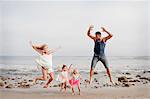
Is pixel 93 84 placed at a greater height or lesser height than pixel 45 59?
lesser

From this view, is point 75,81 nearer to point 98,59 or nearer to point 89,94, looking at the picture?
point 89,94

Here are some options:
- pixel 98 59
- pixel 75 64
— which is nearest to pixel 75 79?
pixel 75 64

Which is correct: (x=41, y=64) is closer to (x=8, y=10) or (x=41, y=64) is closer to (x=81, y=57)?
(x=81, y=57)

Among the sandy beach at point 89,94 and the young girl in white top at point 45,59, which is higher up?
the young girl in white top at point 45,59

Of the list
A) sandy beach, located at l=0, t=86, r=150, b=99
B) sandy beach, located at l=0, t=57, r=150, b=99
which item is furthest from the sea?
sandy beach, located at l=0, t=86, r=150, b=99

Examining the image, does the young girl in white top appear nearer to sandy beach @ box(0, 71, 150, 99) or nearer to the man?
sandy beach @ box(0, 71, 150, 99)

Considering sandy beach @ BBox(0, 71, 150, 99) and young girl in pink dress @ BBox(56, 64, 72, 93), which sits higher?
young girl in pink dress @ BBox(56, 64, 72, 93)

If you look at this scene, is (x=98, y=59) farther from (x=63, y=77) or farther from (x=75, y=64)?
(x=63, y=77)

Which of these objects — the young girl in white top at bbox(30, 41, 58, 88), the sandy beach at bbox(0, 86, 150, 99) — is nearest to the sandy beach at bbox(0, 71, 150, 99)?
the sandy beach at bbox(0, 86, 150, 99)

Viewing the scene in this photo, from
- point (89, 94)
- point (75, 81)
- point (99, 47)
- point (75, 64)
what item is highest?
point (99, 47)

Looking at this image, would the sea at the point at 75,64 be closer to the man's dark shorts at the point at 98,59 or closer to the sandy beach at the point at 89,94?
the man's dark shorts at the point at 98,59

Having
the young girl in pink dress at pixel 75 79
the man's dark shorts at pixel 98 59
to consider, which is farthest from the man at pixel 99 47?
the young girl in pink dress at pixel 75 79

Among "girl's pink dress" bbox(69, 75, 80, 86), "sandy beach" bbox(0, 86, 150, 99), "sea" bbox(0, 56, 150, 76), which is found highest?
"sea" bbox(0, 56, 150, 76)

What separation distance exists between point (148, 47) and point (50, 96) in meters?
0.88
